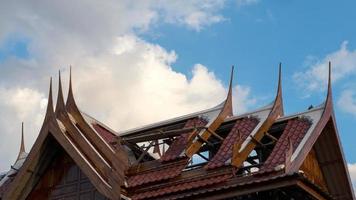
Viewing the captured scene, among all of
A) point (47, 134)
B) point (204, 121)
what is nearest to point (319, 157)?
point (204, 121)

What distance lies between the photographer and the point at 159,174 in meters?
19.4

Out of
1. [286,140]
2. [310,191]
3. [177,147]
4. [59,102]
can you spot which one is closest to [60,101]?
[59,102]

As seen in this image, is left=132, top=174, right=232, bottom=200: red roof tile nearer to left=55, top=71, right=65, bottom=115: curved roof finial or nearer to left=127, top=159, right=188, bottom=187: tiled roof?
left=127, top=159, right=188, bottom=187: tiled roof

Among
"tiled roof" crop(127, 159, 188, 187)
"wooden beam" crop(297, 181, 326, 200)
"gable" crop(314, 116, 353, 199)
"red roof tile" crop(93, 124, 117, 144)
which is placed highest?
"red roof tile" crop(93, 124, 117, 144)

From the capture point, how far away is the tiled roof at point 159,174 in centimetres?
1913

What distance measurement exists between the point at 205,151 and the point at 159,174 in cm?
279

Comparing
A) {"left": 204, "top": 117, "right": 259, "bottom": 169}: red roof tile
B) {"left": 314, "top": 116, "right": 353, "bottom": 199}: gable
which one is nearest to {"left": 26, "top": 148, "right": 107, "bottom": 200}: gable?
{"left": 204, "top": 117, "right": 259, "bottom": 169}: red roof tile

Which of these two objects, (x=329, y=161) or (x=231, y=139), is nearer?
(x=231, y=139)

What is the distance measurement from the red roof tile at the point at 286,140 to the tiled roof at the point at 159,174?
227 centimetres

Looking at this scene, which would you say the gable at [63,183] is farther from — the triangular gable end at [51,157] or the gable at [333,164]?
the gable at [333,164]

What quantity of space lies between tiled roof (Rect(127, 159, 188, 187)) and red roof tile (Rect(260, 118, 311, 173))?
2.27 meters

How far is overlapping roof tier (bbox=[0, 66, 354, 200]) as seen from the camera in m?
18.0

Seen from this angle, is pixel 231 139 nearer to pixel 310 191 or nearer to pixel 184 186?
pixel 184 186

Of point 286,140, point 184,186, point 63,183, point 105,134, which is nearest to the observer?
point 184,186
